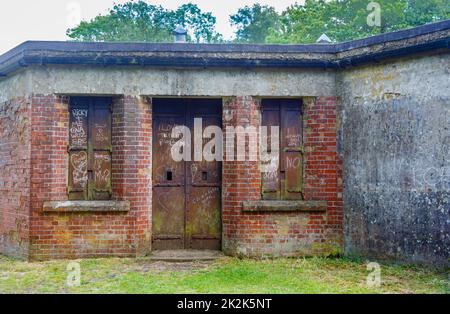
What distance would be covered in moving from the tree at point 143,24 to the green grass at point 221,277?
3259 centimetres

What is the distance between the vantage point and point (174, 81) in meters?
8.67

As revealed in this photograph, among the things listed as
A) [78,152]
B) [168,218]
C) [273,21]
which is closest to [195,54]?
[78,152]

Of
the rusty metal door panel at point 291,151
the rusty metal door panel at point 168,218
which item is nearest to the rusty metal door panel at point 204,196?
the rusty metal door panel at point 168,218

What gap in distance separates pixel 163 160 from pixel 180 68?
1.75m

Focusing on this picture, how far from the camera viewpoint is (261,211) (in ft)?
28.3

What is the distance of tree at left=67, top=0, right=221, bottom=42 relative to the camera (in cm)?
3869

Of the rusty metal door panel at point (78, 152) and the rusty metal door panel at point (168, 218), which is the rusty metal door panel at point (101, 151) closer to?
the rusty metal door panel at point (78, 152)

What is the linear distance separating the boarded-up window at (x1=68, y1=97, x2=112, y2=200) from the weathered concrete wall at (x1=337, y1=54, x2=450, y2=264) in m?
4.40

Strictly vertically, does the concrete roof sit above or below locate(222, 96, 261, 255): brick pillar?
above

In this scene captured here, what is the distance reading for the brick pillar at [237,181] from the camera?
8.63 meters

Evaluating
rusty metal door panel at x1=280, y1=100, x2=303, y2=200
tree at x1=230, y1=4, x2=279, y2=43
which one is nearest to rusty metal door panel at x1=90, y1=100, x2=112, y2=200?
rusty metal door panel at x1=280, y1=100, x2=303, y2=200

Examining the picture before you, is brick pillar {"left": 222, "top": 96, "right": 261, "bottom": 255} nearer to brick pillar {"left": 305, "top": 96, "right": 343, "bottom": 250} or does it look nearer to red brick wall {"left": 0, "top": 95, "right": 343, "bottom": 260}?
red brick wall {"left": 0, "top": 95, "right": 343, "bottom": 260}
